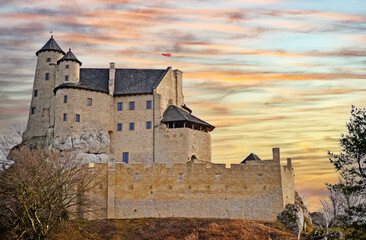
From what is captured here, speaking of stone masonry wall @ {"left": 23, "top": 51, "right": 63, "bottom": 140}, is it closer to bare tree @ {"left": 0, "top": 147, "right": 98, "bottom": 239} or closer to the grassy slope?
bare tree @ {"left": 0, "top": 147, "right": 98, "bottom": 239}

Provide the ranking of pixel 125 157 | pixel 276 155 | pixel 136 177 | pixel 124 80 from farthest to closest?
pixel 124 80
pixel 125 157
pixel 276 155
pixel 136 177

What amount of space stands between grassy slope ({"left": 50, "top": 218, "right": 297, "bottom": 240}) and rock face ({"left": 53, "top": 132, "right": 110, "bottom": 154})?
15.9 metres

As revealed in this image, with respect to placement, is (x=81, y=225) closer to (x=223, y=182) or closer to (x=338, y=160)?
(x=223, y=182)

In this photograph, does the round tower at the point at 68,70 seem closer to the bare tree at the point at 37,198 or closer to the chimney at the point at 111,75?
the chimney at the point at 111,75

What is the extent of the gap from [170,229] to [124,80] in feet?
92.7

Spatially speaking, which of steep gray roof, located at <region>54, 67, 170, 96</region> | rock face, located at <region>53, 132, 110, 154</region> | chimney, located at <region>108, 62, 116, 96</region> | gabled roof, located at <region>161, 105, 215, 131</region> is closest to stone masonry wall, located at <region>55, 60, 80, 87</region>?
steep gray roof, located at <region>54, 67, 170, 96</region>

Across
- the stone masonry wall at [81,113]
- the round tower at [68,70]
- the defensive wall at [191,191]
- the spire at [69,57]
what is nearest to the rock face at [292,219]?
the defensive wall at [191,191]

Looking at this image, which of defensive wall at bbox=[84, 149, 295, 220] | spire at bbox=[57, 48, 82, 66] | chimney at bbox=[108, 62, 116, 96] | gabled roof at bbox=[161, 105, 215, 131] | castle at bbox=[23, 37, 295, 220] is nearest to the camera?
defensive wall at bbox=[84, 149, 295, 220]

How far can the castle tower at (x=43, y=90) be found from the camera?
64.4 metres

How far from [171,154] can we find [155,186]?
1283 cm

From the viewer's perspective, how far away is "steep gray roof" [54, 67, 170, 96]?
6275 centimetres

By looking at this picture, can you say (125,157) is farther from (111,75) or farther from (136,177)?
(136,177)

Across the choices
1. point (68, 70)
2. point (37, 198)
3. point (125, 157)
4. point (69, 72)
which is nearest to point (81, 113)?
point (69, 72)

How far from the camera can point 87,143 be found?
58.4 metres
